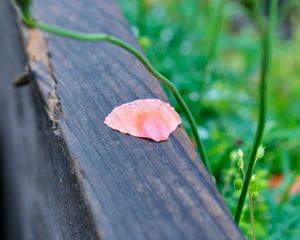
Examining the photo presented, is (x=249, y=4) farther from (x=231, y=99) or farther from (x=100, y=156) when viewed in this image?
(x=231, y=99)

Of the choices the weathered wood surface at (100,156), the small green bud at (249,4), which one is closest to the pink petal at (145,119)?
the weathered wood surface at (100,156)

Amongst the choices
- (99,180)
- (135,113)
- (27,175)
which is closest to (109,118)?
(135,113)

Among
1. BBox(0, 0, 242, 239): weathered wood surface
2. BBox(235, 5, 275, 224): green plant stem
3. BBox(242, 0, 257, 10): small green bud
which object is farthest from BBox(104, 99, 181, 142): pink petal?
BBox(242, 0, 257, 10): small green bud

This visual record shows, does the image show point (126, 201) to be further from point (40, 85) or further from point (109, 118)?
point (40, 85)

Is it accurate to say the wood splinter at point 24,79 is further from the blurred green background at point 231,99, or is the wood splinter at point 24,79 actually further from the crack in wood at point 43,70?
the blurred green background at point 231,99

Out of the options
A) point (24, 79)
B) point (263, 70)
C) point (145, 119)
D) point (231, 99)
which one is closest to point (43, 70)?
point (24, 79)

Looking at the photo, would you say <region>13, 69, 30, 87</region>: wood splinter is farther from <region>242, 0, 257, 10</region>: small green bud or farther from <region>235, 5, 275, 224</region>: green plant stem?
<region>242, 0, 257, 10</region>: small green bud
